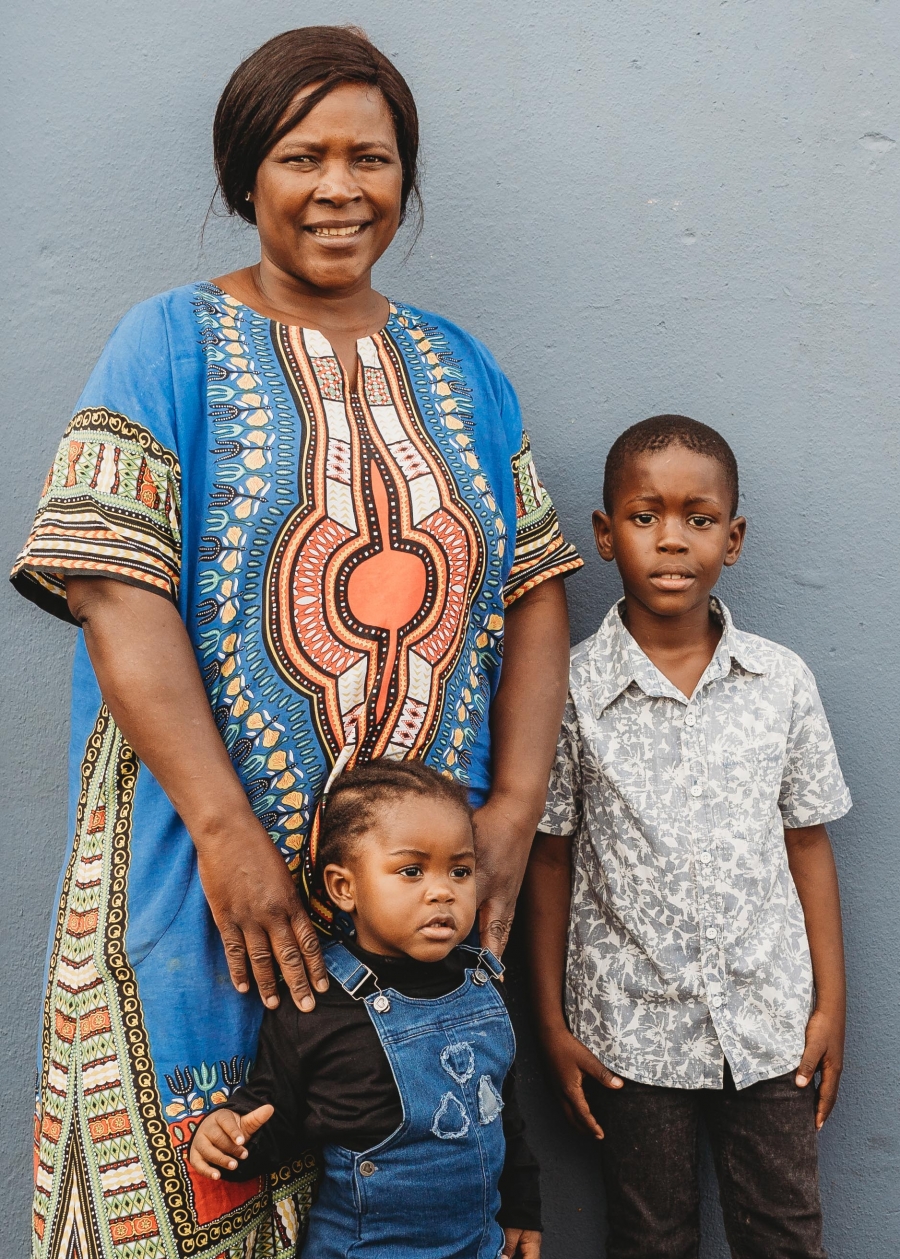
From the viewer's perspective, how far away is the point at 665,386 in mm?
2572

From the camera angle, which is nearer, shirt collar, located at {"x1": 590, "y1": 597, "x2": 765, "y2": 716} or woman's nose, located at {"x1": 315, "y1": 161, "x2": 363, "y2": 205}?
woman's nose, located at {"x1": 315, "y1": 161, "x2": 363, "y2": 205}

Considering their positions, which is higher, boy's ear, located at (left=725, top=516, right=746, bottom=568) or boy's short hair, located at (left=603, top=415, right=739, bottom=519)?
boy's short hair, located at (left=603, top=415, right=739, bottom=519)

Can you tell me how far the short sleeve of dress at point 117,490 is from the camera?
167cm

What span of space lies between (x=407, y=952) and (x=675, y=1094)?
0.78 metres

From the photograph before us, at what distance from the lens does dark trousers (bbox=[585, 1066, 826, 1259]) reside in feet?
7.33

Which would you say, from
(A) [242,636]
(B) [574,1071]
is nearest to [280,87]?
(A) [242,636]

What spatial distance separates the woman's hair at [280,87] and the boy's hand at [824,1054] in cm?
172

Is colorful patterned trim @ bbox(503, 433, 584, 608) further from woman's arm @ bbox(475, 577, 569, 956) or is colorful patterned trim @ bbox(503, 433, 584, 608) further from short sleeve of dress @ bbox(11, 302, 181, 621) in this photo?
short sleeve of dress @ bbox(11, 302, 181, 621)

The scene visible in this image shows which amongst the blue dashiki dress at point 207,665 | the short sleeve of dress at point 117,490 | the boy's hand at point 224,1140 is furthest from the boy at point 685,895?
the short sleeve of dress at point 117,490

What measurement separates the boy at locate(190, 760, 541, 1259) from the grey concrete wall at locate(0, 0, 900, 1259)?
2.65 ft

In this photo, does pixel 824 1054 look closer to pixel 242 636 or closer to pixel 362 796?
pixel 362 796

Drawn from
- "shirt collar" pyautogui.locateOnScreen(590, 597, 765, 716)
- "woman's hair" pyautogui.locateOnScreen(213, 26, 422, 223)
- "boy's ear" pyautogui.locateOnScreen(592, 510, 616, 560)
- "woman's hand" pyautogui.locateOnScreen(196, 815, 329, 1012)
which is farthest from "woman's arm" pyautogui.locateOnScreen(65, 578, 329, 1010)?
"boy's ear" pyautogui.locateOnScreen(592, 510, 616, 560)

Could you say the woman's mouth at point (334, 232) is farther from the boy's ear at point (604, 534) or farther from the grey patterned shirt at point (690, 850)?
the grey patterned shirt at point (690, 850)

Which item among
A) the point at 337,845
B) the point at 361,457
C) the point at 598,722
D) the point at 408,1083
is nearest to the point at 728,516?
the point at 598,722
